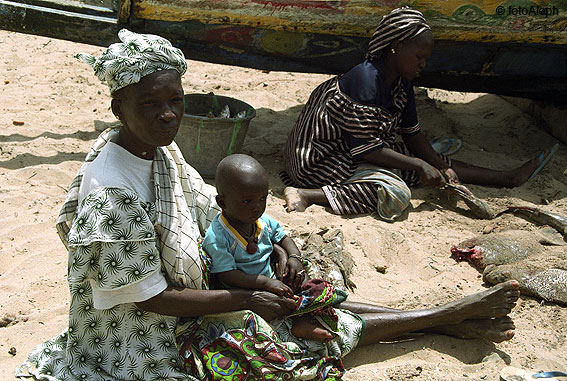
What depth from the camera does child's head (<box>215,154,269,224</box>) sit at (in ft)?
8.32

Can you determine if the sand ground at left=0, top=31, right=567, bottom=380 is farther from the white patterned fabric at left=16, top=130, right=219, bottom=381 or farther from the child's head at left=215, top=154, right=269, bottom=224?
the child's head at left=215, top=154, right=269, bottom=224

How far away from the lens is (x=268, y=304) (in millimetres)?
2494

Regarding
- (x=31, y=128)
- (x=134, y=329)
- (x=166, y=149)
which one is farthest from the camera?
(x=31, y=128)

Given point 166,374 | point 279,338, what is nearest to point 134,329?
point 166,374

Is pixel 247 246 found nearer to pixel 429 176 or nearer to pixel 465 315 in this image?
pixel 465 315

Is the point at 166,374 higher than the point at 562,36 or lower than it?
lower

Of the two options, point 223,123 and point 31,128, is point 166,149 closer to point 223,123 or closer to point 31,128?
point 223,123

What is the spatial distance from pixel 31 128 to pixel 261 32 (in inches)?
84.7

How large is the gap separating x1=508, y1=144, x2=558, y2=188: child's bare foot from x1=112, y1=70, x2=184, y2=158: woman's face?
3614 mm

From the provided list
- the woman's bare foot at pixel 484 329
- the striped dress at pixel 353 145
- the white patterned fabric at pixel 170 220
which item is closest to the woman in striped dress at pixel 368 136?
the striped dress at pixel 353 145

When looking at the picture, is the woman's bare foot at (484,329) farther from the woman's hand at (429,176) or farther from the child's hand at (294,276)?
the woman's hand at (429,176)

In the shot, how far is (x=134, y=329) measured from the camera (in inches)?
93.8

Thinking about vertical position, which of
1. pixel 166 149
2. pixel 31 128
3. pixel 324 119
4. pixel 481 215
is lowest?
pixel 31 128

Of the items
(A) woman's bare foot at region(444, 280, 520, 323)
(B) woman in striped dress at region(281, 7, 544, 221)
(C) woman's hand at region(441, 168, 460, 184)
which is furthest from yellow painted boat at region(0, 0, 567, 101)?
(A) woman's bare foot at region(444, 280, 520, 323)
